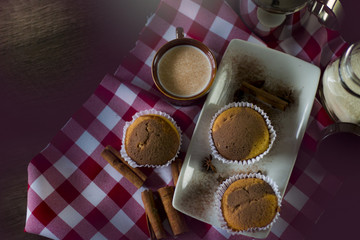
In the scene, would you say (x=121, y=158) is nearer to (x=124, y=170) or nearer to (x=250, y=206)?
(x=124, y=170)

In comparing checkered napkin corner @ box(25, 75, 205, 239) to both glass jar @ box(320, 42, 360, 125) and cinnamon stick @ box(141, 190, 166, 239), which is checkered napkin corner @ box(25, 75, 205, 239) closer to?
cinnamon stick @ box(141, 190, 166, 239)

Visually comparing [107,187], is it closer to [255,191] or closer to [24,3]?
[255,191]

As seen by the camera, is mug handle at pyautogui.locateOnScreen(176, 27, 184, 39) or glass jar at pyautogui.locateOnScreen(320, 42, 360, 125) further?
mug handle at pyautogui.locateOnScreen(176, 27, 184, 39)

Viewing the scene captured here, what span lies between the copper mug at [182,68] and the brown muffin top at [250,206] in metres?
0.42

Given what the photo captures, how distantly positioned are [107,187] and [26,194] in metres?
0.39

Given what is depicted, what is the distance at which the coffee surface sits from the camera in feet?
4.58

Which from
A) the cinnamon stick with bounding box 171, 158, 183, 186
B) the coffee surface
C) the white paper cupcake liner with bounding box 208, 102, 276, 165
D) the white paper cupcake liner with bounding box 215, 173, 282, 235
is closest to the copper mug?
the coffee surface

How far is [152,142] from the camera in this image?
133 centimetres

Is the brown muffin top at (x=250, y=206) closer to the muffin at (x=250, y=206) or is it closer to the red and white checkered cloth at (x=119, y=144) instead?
the muffin at (x=250, y=206)

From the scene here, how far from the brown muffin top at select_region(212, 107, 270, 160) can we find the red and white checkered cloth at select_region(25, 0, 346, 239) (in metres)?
0.19

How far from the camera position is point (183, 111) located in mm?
1436

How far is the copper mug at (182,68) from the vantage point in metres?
1.38

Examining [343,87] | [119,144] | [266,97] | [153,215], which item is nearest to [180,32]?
[266,97]

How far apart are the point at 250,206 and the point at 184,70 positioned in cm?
62
